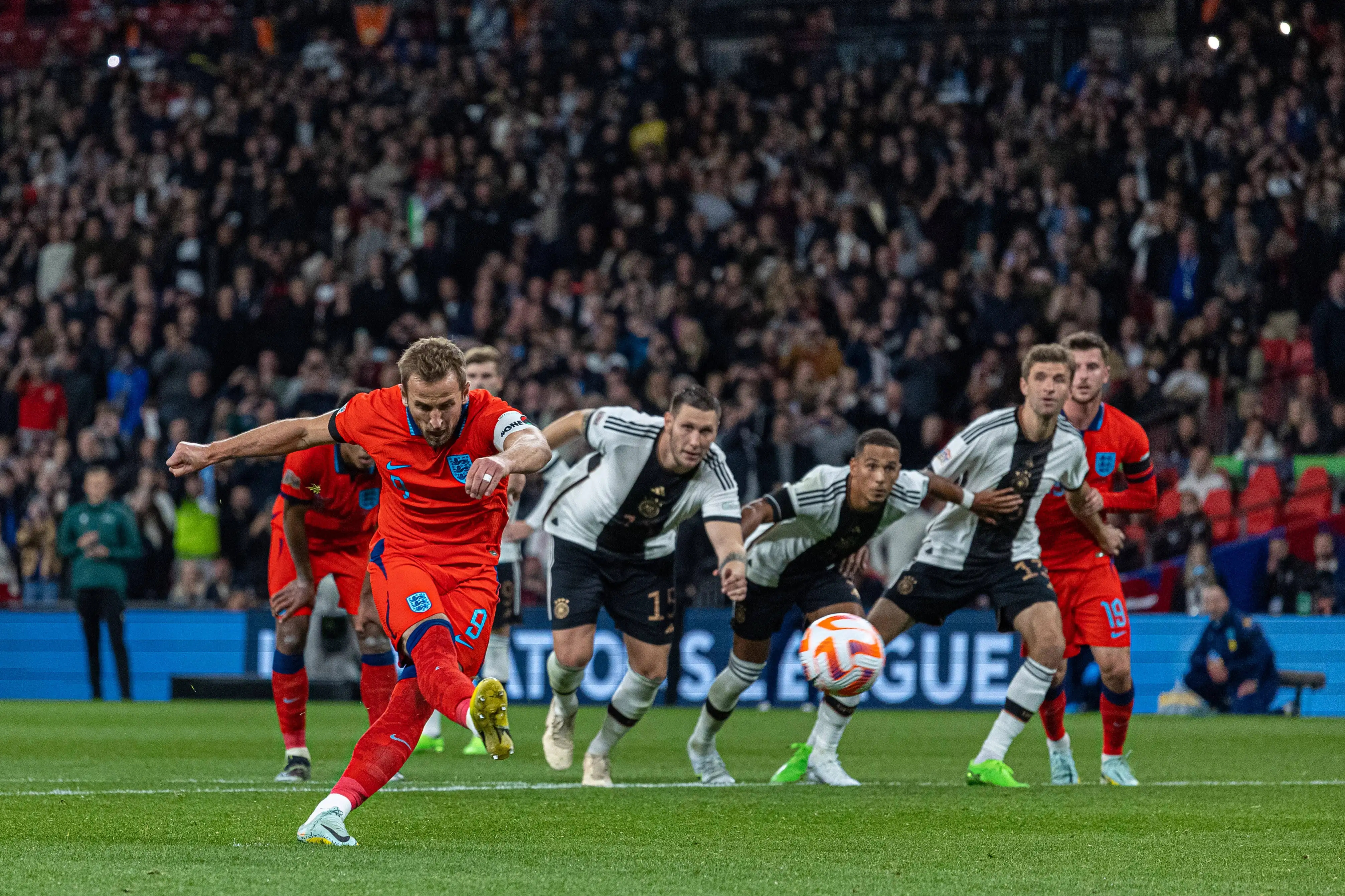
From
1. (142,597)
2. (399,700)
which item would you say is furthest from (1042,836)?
(142,597)

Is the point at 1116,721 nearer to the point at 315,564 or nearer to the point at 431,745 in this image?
the point at 315,564

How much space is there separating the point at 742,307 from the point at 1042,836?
13968 mm

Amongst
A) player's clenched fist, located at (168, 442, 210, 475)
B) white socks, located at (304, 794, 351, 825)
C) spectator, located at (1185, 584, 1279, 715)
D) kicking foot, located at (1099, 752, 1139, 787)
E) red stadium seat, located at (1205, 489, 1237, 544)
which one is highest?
player's clenched fist, located at (168, 442, 210, 475)

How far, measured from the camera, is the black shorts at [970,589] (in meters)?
10.1

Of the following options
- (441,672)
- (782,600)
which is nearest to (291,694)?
(782,600)

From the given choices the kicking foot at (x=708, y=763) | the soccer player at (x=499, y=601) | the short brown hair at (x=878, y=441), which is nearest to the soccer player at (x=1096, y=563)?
the short brown hair at (x=878, y=441)

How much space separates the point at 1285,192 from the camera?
20.6 meters

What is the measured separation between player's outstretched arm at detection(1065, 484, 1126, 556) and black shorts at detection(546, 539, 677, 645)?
7.69 feet

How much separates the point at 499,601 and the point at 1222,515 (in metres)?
9.98

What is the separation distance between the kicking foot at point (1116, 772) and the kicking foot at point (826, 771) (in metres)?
1.41

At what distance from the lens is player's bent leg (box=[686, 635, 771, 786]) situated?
10.0 meters

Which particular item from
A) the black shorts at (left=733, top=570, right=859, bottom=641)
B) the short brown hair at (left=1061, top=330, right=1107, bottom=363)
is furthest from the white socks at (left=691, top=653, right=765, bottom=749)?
the short brown hair at (left=1061, top=330, right=1107, bottom=363)

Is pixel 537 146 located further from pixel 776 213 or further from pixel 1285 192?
pixel 1285 192

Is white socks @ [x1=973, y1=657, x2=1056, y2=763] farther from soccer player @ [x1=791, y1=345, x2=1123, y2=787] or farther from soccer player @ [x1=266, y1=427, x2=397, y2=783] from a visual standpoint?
soccer player @ [x1=266, y1=427, x2=397, y2=783]
